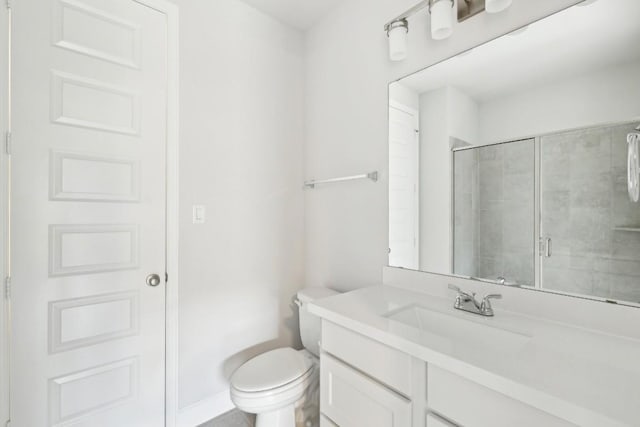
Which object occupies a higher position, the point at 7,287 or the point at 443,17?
the point at 443,17

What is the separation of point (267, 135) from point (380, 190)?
2.85 ft

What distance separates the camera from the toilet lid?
1.40m

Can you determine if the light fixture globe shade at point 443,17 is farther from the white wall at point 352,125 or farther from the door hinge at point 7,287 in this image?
the door hinge at point 7,287

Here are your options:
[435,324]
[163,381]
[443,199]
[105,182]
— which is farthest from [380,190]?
[163,381]

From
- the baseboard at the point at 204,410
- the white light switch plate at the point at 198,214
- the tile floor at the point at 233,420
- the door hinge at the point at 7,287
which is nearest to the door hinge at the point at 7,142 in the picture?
the door hinge at the point at 7,287

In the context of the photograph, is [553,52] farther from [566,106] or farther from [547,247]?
[547,247]

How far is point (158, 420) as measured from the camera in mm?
1575

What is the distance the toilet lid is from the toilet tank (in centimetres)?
13

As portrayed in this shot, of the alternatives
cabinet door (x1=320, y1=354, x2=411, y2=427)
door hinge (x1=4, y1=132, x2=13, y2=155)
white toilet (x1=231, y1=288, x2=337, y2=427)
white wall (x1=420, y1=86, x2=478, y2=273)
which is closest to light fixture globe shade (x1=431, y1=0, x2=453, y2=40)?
white wall (x1=420, y1=86, x2=478, y2=273)

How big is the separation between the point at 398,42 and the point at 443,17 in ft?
0.78

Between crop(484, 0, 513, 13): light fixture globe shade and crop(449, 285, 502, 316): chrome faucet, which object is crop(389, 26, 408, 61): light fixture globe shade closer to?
crop(484, 0, 513, 13): light fixture globe shade

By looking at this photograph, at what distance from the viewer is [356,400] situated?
3.49ft

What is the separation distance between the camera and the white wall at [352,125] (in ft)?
5.19

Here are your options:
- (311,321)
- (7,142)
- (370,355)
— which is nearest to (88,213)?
(7,142)
